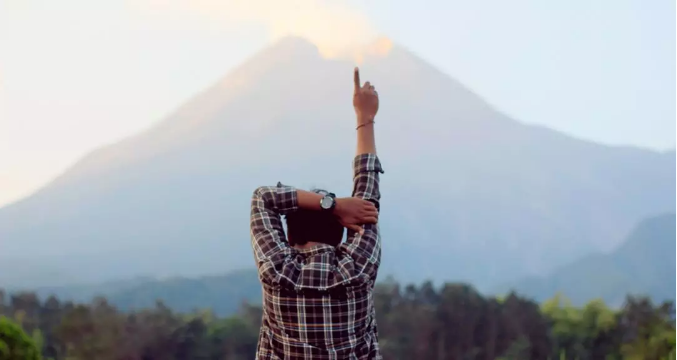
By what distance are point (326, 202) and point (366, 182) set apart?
86mm

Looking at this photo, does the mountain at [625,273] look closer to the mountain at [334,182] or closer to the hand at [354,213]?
the mountain at [334,182]

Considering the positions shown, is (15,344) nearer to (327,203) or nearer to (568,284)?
(327,203)

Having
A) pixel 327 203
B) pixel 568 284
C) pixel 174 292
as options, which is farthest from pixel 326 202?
pixel 568 284

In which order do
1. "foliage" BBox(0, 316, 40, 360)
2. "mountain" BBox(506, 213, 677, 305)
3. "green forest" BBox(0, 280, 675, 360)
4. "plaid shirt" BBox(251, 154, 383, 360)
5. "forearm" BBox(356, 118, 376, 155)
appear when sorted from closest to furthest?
"plaid shirt" BBox(251, 154, 383, 360) < "forearm" BBox(356, 118, 376, 155) < "foliage" BBox(0, 316, 40, 360) < "green forest" BBox(0, 280, 675, 360) < "mountain" BBox(506, 213, 677, 305)

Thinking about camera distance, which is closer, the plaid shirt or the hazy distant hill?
the plaid shirt

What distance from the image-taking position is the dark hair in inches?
37.4

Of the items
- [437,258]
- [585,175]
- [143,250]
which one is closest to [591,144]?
[585,175]

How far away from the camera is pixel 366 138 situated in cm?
103

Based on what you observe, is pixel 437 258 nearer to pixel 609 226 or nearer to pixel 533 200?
pixel 533 200

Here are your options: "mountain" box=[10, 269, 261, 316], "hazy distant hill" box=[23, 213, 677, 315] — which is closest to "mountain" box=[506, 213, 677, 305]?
"hazy distant hill" box=[23, 213, 677, 315]

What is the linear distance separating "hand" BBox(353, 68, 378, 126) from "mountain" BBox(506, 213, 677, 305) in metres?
1.90

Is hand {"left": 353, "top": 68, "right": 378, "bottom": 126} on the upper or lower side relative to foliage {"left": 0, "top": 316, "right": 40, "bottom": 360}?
upper

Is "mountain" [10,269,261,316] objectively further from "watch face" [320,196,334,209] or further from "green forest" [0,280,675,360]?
"watch face" [320,196,334,209]

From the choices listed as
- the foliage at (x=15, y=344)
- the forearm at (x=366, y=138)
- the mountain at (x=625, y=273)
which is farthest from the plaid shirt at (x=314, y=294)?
the mountain at (x=625, y=273)
